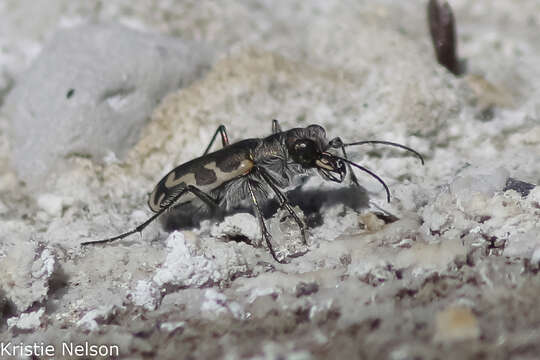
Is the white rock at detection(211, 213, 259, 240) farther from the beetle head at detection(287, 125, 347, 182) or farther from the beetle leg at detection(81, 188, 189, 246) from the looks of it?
the beetle head at detection(287, 125, 347, 182)

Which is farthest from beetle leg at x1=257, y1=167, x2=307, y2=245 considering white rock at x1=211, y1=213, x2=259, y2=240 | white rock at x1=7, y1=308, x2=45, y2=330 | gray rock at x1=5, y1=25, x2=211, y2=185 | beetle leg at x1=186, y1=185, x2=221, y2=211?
white rock at x1=7, y1=308, x2=45, y2=330

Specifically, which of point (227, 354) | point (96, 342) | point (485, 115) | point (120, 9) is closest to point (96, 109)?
point (120, 9)

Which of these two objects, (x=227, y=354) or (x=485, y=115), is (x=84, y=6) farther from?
(x=227, y=354)

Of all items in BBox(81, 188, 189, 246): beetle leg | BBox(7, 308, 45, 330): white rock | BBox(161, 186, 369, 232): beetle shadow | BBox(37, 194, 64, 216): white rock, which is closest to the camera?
BBox(7, 308, 45, 330): white rock

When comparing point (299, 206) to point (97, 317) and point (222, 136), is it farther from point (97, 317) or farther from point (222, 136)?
point (97, 317)

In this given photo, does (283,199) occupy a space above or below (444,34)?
below

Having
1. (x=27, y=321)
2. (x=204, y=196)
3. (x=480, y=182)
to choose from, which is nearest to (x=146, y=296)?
(x=27, y=321)
